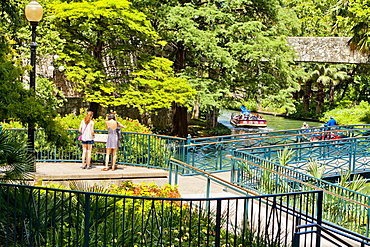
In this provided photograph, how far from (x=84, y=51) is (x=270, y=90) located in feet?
29.6

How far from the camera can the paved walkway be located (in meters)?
12.4

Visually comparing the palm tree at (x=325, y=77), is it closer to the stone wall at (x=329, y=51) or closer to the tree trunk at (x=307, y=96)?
the tree trunk at (x=307, y=96)

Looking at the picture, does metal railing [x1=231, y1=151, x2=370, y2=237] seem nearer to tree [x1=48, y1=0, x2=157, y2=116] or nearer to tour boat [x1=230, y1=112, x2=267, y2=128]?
tree [x1=48, y1=0, x2=157, y2=116]

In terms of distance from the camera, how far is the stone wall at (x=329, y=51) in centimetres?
2886

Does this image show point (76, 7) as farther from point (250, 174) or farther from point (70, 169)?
point (250, 174)

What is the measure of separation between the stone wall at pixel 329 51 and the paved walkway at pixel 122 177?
17.0 m

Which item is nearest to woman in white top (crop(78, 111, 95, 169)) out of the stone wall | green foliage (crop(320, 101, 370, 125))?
the stone wall

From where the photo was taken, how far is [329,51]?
29.0 metres

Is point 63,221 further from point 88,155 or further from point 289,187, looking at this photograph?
point 289,187

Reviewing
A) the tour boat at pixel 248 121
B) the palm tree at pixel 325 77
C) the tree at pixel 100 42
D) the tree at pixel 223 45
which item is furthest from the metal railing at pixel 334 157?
the palm tree at pixel 325 77

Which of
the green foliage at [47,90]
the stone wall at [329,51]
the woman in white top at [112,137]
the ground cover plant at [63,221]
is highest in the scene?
the stone wall at [329,51]

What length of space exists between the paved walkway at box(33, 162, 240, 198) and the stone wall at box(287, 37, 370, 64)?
17.0 meters

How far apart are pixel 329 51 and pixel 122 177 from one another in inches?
766

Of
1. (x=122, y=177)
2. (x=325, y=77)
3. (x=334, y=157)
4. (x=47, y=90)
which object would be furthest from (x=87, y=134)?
(x=325, y=77)
